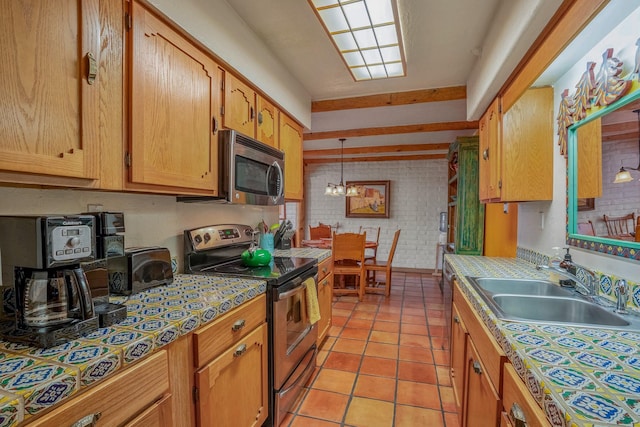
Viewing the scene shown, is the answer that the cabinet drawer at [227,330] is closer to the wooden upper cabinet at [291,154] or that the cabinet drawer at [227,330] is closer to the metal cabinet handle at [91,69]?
the metal cabinet handle at [91,69]

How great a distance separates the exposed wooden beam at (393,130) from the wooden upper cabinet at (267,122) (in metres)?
1.87

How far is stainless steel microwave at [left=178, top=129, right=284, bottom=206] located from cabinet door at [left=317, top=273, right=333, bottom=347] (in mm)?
828

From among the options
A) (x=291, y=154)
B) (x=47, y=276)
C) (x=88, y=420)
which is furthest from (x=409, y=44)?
(x=88, y=420)

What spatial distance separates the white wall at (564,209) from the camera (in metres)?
1.21

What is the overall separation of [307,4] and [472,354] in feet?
6.38

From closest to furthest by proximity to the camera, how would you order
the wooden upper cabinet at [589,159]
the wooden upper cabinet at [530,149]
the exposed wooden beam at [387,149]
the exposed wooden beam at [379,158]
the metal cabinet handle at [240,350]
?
the metal cabinet handle at [240,350]
the wooden upper cabinet at [589,159]
the wooden upper cabinet at [530,149]
the exposed wooden beam at [387,149]
the exposed wooden beam at [379,158]

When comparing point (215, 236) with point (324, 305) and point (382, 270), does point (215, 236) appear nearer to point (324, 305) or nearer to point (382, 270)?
point (324, 305)

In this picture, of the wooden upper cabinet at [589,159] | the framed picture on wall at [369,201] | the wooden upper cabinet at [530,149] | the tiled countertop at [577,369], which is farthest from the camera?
the framed picture on wall at [369,201]

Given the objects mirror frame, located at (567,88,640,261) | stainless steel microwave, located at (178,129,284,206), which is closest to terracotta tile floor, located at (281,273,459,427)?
mirror frame, located at (567,88,640,261)

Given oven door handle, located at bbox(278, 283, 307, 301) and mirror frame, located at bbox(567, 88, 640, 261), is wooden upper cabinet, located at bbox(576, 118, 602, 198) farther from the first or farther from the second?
oven door handle, located at bbox(278, 283, 307, 301)

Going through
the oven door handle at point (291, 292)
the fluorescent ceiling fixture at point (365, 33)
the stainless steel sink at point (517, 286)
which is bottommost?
the oven door handle at point (291, 292)

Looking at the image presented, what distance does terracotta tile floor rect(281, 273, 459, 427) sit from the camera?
180 centimetres

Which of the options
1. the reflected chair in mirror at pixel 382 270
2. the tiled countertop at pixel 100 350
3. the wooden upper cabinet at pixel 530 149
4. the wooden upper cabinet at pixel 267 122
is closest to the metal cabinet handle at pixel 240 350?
the tiled countertop at pixel 100 350

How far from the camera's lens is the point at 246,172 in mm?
1849
